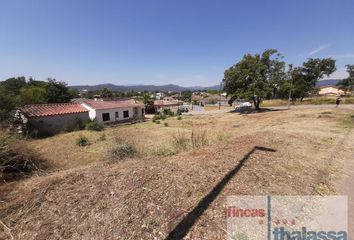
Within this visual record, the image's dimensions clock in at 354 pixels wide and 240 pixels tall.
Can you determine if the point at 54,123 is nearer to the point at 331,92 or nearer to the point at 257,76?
the point at 257,76

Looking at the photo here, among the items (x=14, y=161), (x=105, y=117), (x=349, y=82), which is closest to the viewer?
(x=14, y=161)

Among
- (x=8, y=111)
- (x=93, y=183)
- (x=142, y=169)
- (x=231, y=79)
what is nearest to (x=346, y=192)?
(x=142, y=169)

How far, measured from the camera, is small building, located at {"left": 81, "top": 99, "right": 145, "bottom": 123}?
2780 cm

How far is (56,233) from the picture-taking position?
260cm

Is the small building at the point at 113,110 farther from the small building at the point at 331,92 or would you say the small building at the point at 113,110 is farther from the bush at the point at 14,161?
the small building at the point at 331,92

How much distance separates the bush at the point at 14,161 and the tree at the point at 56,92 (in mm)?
36439

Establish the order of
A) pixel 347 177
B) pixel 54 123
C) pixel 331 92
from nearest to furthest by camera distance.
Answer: pixel 347 177 < pixel 54 123 < pixel 331 92

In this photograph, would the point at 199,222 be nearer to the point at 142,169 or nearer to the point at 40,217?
the point at 142,169

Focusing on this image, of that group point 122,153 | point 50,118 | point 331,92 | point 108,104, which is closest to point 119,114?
point 108,104

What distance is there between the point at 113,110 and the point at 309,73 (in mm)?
49169

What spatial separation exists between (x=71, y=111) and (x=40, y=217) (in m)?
24.6

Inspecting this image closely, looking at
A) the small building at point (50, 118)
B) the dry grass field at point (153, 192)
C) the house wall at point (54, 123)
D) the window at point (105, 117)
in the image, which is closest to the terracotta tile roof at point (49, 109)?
the small building at point (50, 118)

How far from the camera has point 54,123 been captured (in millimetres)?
22188

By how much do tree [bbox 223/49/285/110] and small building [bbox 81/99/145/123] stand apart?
18.3 metres
